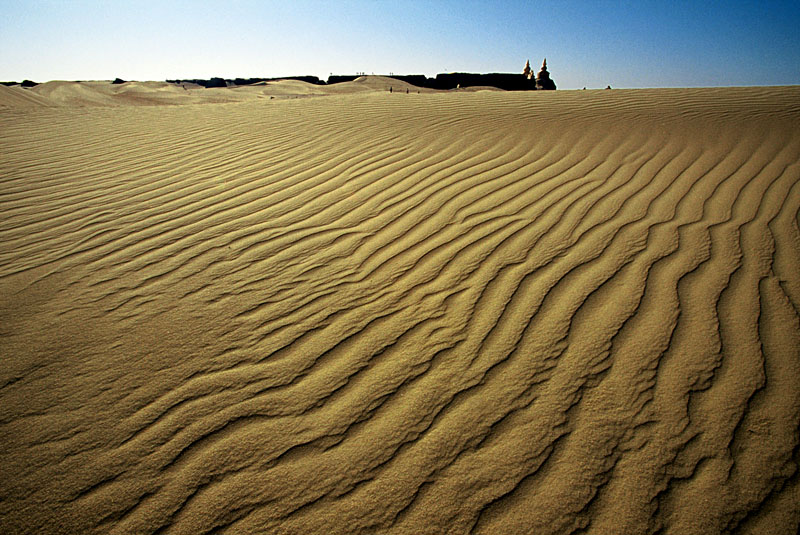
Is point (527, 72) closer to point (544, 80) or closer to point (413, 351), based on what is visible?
point (544, 80)

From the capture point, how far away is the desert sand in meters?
1.36

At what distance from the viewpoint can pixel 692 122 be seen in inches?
206

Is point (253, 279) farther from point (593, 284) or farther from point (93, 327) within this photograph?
point (593, 284)

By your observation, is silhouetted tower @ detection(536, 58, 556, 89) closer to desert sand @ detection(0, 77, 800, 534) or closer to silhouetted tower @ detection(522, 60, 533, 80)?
silhouetted tower @ detection(522, 60, 533, 80)

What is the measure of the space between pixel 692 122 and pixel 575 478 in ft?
18.0

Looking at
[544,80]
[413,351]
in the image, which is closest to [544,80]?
[544,80]

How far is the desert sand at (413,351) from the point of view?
1364mm

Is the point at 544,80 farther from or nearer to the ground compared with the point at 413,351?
farther from the ground

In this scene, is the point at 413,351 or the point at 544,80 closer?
the point at 413,351

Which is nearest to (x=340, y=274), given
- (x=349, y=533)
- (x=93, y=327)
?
(x=93, y=327)

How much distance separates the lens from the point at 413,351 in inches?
77.0

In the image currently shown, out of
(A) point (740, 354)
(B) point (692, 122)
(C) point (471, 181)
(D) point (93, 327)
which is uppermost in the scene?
(B) point (692, 122)

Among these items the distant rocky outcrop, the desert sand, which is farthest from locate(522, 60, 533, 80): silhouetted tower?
the desert sand

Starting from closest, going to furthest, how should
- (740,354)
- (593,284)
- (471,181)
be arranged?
(740,354) → (593,284) → (471,181)
